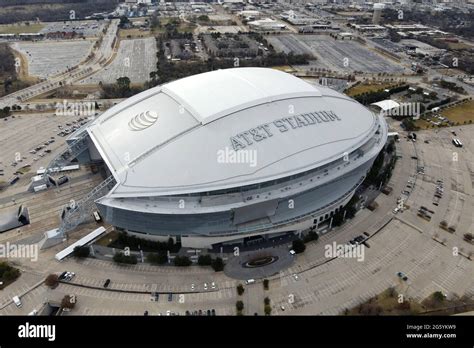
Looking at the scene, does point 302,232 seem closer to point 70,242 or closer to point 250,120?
point 250,120

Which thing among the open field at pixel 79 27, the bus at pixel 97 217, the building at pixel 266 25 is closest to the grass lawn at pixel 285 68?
the building at pixel 266 25

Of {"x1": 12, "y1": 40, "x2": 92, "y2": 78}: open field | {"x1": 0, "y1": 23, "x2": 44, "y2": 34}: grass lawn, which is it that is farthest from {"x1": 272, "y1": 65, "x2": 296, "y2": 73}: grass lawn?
{"x1": 0, "y1": 23, "x2": 44, "y2": 34}: grass lawn

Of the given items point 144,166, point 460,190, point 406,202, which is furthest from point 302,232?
point 460,190

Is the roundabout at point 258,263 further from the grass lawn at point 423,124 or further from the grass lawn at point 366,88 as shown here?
the grass lawn at point 366,88

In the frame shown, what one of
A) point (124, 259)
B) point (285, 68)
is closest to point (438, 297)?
point (124, 259)

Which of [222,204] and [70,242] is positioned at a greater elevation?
[222,204]

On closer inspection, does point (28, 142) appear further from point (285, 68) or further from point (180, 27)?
point (180, 27)
